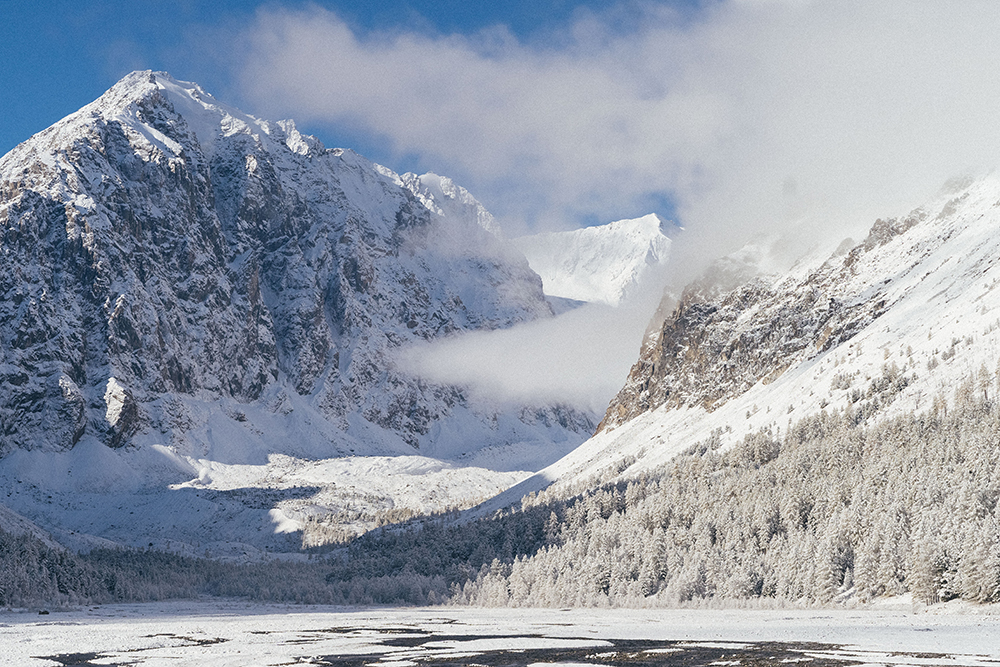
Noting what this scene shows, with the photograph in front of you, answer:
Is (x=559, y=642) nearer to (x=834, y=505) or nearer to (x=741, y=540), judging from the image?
(x=834, y=505)

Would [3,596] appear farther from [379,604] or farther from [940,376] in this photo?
[940,376]

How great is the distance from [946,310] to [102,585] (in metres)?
167

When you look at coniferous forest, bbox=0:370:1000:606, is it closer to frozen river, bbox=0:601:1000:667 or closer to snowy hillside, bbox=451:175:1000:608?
snowy hillside, bbox=451:175:1000:608

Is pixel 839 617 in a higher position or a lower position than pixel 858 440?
lower

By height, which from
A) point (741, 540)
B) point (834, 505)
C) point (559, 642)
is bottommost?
point (559, 642)

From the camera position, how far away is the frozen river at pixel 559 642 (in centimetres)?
4925

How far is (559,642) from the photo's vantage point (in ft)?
211

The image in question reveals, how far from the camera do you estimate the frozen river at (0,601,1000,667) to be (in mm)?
49250

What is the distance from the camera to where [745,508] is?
135 meters

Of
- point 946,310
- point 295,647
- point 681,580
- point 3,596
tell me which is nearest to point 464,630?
point 295,647

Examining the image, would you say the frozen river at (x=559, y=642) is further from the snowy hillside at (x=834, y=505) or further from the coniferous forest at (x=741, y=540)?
the coniferous forest at (x=741, y=540)

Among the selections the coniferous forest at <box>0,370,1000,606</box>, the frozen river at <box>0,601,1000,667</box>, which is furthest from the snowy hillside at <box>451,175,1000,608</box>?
the frozen river at <box>0,601,1000,667</box>

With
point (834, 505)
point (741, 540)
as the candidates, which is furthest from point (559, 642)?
point (741, 540)

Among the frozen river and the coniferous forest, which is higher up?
the coniferous forest
